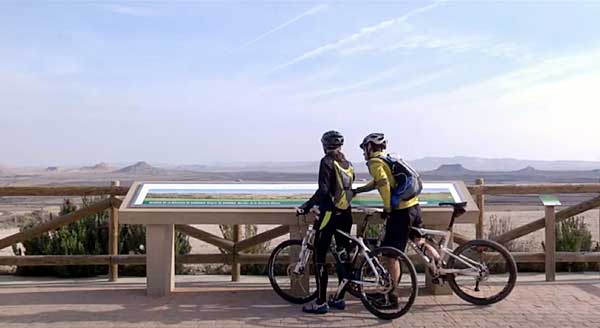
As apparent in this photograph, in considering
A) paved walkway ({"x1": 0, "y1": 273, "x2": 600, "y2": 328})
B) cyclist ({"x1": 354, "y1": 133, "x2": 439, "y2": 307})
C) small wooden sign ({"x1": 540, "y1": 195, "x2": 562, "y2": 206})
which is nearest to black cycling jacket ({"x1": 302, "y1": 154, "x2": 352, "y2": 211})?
cyclist ({"x1": 354, "y1": 133, "x2": 439, "y2": 307})

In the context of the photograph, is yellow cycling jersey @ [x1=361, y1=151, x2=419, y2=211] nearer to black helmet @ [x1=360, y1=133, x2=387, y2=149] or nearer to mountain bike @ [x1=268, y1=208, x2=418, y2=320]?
black helmet @ [x1=360, y1=133, x2=387, y2=149]

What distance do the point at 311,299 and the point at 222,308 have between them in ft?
3.43

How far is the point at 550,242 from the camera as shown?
30.3 feet

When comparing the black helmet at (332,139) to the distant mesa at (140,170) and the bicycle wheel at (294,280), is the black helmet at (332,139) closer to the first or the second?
the bicycle wheel at (294,280)

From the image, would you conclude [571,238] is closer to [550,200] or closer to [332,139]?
[550,200]

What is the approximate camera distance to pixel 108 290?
343 inches

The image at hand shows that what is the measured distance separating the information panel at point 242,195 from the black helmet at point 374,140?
0.94m

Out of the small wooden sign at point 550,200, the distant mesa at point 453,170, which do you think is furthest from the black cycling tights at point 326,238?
the distant mesa at point 453,170

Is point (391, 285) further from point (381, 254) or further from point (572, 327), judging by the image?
point (572, 327)

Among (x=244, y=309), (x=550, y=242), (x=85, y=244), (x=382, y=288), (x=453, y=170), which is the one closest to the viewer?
(x=382, y=288)

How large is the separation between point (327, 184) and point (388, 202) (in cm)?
70

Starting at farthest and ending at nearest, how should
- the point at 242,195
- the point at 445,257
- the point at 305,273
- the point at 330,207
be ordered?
the point at 242,195, the point at 305,273, the point at 445,257, the point at 330,207

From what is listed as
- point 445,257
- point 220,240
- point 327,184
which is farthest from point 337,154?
point 220,240

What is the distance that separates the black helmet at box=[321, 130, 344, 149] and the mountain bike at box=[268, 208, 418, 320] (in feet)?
2.84
